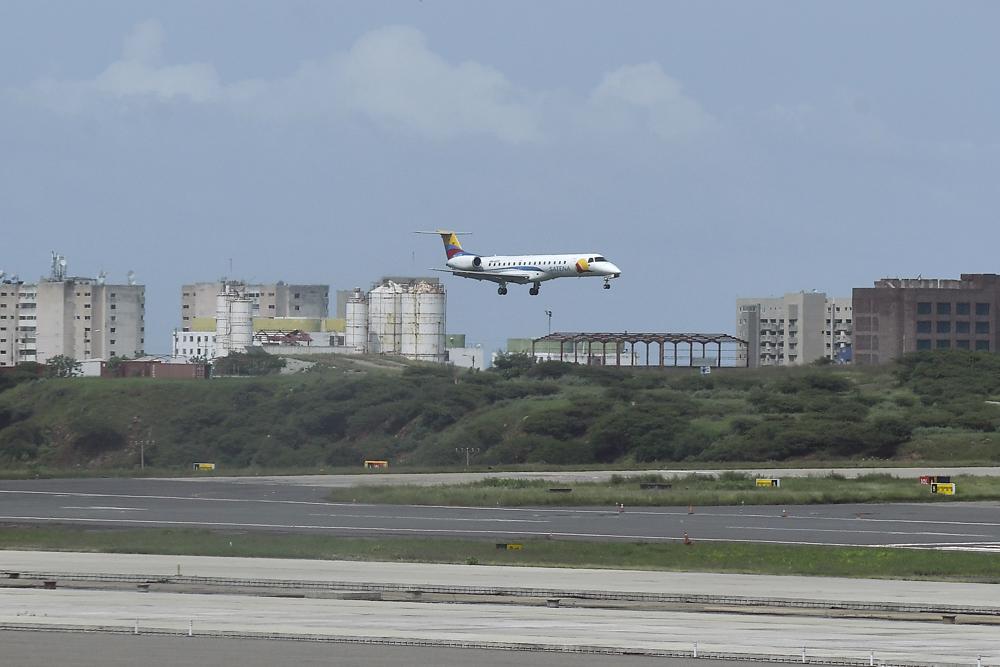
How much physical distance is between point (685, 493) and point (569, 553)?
21515mm

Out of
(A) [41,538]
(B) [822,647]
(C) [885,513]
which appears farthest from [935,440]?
(B) [822,647]

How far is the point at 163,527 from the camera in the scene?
49125 mm

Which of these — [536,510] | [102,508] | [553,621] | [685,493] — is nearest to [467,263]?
[685,493]

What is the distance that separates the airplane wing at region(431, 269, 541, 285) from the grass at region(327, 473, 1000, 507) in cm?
3990

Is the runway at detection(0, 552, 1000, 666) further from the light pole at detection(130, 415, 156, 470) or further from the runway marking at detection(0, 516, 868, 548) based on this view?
the light pole at detection(130, 415, 156, 470)

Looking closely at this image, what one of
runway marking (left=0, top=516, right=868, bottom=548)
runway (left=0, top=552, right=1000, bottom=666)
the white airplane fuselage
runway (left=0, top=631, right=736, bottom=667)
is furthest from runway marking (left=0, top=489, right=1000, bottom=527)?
the white airplane fuselage

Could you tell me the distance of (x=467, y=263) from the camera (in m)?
113

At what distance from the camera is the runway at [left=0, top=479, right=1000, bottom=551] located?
47219 millimetres

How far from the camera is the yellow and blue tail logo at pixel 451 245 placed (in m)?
121

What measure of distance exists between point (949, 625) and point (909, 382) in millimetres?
94405

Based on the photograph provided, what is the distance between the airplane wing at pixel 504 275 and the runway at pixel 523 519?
4439 cm

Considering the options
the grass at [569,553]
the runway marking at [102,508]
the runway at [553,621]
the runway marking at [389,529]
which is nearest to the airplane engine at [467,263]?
the runway marking at [102,508]

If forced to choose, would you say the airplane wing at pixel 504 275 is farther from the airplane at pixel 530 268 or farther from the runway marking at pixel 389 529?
the runway marking at pixel 389 529

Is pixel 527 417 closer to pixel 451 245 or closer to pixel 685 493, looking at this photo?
pixel 451 245
